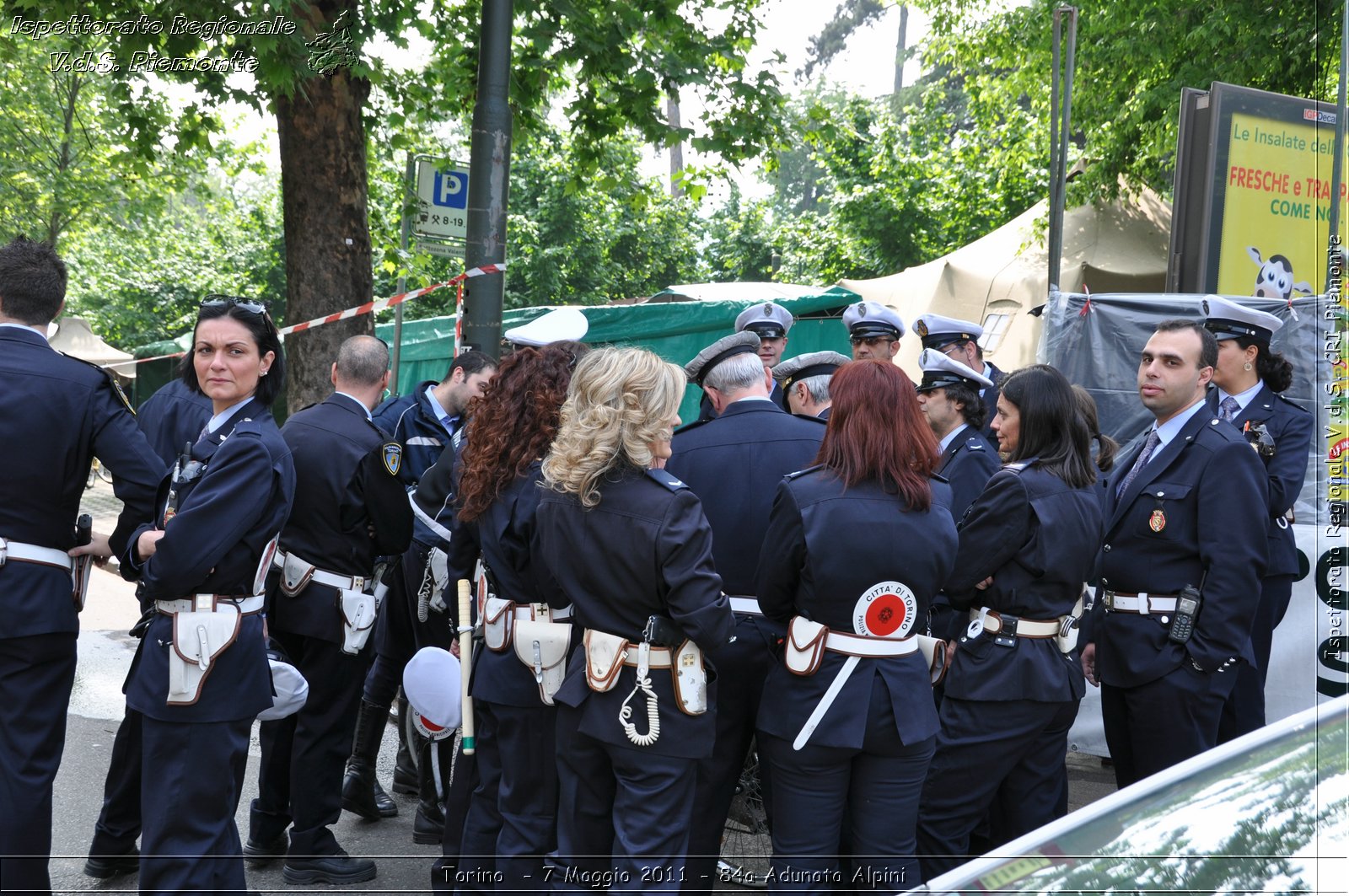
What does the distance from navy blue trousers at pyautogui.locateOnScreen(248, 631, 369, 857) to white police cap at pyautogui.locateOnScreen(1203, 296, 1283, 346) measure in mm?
4008

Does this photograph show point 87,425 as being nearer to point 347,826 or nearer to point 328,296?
point 347,826

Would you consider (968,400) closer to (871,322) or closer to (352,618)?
(871,322)

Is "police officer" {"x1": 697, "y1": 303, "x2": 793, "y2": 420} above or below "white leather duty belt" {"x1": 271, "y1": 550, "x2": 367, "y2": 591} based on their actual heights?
above

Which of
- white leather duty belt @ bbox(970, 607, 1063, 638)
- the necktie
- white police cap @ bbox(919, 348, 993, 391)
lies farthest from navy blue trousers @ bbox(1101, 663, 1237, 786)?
white police cap @ bbox(919, 348, 993, 391)

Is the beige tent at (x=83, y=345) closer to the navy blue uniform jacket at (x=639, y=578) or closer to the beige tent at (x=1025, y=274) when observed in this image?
the beige tent at (x=1025, y=274)

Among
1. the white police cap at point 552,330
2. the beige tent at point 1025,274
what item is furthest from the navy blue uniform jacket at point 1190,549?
the beige tent at point 1025,274

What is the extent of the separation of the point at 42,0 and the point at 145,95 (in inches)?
78.2

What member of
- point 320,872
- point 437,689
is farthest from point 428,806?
point 437,689

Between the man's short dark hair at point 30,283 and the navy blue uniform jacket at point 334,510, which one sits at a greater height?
the man's short dark hair at point 30,283

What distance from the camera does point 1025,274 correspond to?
38.8ft

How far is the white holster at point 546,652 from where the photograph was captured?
12.4 ft

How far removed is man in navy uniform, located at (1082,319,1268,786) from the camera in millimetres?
4086

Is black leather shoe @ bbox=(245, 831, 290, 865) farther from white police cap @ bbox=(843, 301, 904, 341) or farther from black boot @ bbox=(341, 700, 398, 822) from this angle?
white police cap @ bbox=(843, 301, 904, 341)

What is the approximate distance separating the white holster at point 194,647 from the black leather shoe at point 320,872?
1359 millimetres
